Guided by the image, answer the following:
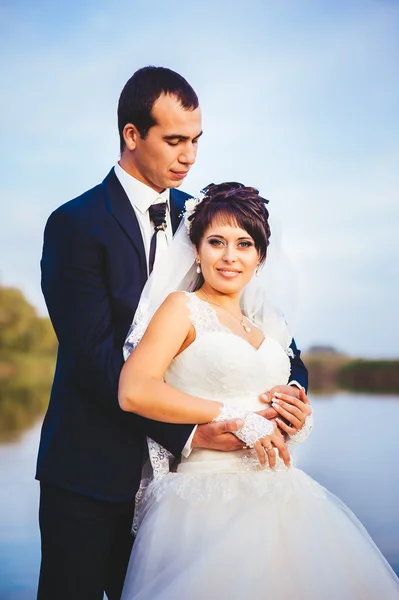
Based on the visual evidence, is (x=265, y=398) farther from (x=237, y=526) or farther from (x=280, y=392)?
(x=237, y=526)

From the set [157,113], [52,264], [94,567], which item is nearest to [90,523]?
[94,567]

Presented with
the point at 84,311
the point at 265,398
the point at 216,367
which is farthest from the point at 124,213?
the point at 265,398

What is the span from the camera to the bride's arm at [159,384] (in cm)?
219

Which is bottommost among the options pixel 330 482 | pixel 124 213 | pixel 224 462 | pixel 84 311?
pixel 330 482

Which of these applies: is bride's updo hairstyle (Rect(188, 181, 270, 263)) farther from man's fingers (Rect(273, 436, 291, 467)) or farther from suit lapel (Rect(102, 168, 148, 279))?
man's fingers (Rect(273, 436, 291, 467))

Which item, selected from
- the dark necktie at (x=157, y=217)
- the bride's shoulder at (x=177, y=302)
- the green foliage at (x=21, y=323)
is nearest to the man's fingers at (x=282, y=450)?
the bride's shoulder at (x=177, y=302)

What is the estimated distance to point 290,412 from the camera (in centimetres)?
232

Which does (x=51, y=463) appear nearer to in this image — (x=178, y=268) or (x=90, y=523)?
(x=90, y=523)

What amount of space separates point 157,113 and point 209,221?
0.36 m

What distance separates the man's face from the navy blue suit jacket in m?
0.15

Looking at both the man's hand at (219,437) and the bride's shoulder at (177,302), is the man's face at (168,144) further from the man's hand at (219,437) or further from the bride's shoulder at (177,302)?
the man's hand at (219,437)

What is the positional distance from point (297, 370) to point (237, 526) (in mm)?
645

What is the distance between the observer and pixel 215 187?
2523mm

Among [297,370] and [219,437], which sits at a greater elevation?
[297,370]
